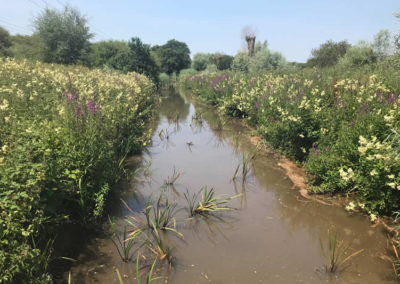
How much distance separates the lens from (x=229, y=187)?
238 inches

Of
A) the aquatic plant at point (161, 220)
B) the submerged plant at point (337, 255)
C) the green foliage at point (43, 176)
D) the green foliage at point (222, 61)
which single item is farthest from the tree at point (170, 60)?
the submerged plant at point (337, 255)

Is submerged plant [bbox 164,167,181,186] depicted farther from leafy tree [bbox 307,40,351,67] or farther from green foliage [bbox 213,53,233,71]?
green foliage [bbox 213,53,233,71]

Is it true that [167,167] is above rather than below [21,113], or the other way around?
below

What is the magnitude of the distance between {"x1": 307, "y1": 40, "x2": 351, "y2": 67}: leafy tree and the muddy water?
1296 inches

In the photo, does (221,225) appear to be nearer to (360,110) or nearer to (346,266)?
(346,266)

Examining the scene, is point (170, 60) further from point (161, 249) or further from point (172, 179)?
point (161, 249)

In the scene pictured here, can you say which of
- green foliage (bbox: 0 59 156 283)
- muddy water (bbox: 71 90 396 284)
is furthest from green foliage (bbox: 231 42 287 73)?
green foliage (bbox: 0 59 156 283)

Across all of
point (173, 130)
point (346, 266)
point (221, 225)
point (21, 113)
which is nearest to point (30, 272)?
point (221, 225)

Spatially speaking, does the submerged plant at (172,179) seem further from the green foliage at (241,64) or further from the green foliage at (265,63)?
the green foliage at (241,64)

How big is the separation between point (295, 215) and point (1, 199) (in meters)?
4.35

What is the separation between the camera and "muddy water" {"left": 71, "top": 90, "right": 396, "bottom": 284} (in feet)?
11.1

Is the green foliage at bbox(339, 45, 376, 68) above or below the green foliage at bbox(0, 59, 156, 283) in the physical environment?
above

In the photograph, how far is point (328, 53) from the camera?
35875mm

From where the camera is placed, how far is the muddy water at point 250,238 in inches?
134
